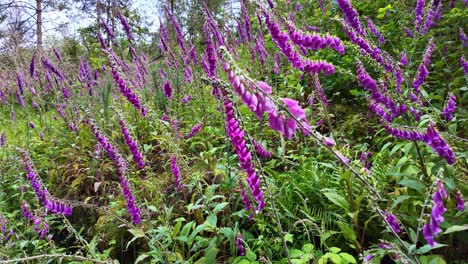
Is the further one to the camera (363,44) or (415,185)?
(363,44)

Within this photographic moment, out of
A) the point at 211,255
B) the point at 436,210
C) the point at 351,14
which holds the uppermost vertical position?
the point at 351,14

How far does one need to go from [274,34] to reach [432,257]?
1.44 m

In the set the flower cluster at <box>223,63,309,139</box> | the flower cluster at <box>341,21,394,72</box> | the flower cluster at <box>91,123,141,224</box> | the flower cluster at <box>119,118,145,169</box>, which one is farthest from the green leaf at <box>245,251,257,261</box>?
the flower cluster at <box>341,21,394,72</box>

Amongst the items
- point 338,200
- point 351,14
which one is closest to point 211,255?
point 338,200

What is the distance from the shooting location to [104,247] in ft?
12.0

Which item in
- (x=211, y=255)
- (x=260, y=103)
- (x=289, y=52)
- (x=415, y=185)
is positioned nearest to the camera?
(x=260, y=103)

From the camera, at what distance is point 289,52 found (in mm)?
1772

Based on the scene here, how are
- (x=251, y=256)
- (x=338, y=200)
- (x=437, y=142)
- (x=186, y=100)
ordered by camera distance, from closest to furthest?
(x=437, y=142) → (x=251, y=256) → (x=338, y=200) → (x=186, y=100)

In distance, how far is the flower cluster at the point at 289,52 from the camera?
5.57ft

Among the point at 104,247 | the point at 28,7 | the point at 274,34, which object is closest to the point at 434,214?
the point at 274,34

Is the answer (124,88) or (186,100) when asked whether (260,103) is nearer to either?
(124,88)

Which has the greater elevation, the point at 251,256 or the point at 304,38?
the point at 304,38

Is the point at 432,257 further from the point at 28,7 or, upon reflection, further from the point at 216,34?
the point at 28,7

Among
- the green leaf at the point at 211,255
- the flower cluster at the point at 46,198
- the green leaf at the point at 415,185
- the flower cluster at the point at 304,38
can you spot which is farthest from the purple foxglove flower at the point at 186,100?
the green leaf at the point at 415,185
